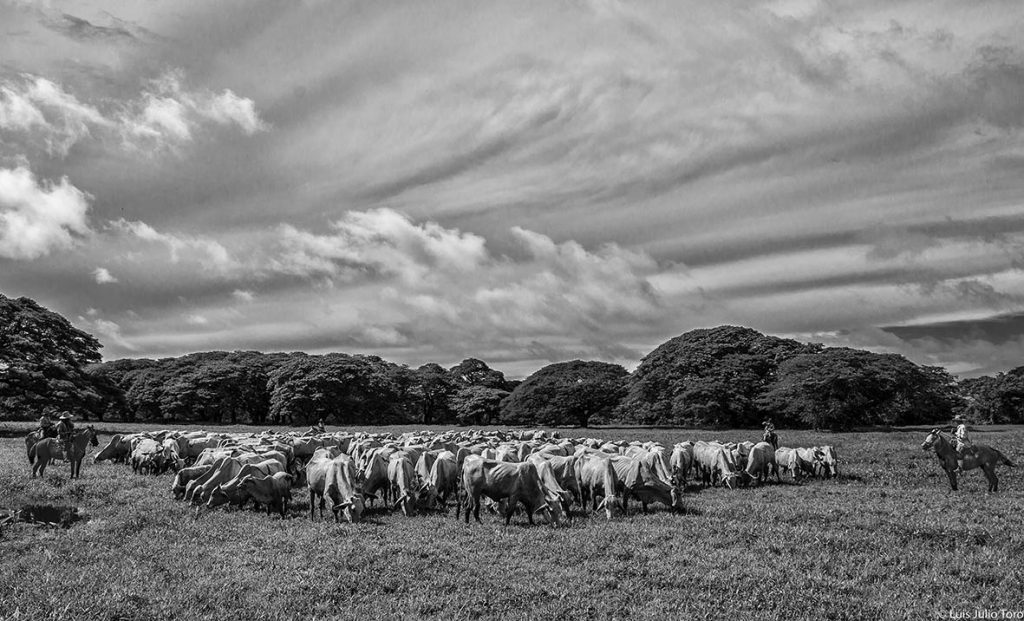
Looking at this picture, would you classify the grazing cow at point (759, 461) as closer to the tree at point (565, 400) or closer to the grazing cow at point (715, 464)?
the grazing cow at point (715, 464)

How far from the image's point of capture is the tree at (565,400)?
6694 centimetres

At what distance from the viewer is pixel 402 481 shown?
17766 mm

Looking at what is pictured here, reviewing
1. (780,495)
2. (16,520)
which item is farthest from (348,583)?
(780,495)

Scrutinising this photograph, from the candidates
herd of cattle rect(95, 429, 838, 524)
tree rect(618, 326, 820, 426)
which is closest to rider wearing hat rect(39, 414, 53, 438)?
herd of cattle rect(95, 429, 838, 524)

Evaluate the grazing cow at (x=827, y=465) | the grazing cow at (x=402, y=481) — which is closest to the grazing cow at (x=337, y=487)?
the grazing cow at (x=402, y=481)

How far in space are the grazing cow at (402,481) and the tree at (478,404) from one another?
2151 inches

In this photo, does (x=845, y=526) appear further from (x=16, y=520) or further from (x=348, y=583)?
(x=16, y=520)

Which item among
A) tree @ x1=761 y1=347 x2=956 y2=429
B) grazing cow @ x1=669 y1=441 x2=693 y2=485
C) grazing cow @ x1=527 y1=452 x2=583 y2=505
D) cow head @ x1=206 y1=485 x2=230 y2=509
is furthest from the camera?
tree @ x1=761 y1=347 x2=956 y2=429

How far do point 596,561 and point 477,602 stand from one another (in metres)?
2.85

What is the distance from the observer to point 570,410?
66938mm

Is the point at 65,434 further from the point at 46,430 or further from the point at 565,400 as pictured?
the point at 565,400

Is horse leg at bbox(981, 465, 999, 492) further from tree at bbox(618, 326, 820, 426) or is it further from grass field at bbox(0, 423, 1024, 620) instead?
tree at bbox(618, 326, 820, 426)

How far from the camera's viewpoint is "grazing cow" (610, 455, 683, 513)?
1647cm

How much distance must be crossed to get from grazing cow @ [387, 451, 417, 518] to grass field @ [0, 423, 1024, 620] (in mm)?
592
